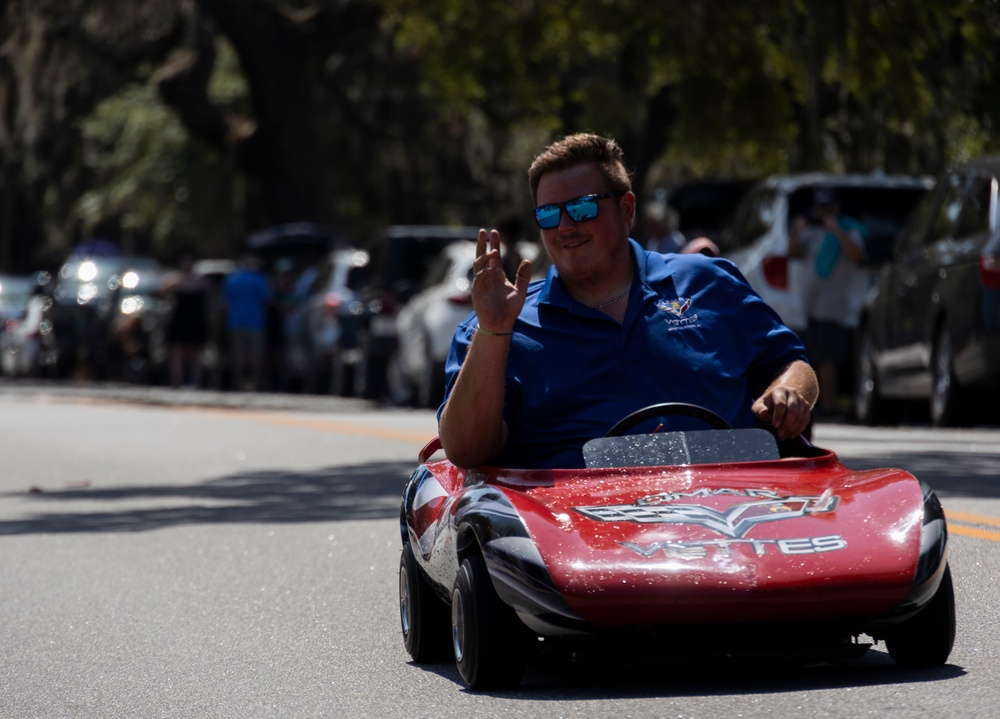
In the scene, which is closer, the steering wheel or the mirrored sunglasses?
the steering wheel

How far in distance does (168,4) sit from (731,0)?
11.1 m

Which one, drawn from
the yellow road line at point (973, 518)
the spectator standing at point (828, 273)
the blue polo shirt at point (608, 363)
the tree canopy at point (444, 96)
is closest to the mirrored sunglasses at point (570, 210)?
the blue polo shirt at point (608, 363)

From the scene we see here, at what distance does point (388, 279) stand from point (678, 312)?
16914mm

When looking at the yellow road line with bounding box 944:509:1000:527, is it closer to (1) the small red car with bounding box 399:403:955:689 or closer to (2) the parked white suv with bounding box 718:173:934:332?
(1) the small red car with bounding box 399:403:955:689

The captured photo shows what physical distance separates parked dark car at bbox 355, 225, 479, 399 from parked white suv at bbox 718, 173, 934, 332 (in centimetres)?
472

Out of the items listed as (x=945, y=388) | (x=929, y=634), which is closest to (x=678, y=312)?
(x=929, y=634)

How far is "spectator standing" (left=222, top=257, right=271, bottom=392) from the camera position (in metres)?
26.3

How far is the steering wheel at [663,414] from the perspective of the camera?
17.9 feet

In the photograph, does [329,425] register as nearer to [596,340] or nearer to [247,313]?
[247,313]

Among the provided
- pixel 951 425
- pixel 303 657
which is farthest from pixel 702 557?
pixel 951 425

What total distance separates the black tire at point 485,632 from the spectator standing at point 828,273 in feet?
39.5

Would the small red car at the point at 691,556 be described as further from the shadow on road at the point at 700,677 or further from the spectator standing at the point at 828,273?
the spectator standing at the point at 828,273

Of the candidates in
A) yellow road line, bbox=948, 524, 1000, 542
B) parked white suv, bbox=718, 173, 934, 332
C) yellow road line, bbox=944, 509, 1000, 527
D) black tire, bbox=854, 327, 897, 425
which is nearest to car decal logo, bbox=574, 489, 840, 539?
yellow road line, bbox=948, 524, 1000, 542

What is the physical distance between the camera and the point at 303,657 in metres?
6.15
